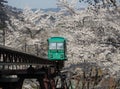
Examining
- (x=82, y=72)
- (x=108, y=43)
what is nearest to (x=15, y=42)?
(x=82, y=72)

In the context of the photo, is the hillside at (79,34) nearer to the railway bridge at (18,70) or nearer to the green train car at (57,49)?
the green train car at (57,49)

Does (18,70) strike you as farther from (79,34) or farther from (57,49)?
(79,34)

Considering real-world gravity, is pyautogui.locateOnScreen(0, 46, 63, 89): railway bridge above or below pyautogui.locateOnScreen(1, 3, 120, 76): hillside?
below

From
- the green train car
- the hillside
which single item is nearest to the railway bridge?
the green train car

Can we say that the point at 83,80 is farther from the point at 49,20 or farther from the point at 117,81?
the point at 49,20

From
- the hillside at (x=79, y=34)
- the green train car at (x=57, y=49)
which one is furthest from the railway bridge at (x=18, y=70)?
the hillside at (x=79, y=34)

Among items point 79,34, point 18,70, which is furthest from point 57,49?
point 18,70

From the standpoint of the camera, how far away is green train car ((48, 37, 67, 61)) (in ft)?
121

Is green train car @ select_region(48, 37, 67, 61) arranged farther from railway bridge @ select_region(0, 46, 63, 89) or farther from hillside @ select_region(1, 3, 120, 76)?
railway bridge @ select_region(0, 46, 63, 89)

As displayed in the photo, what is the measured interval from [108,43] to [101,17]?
9094 mm

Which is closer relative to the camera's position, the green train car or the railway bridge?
the railway bridge

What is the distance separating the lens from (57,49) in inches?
1505

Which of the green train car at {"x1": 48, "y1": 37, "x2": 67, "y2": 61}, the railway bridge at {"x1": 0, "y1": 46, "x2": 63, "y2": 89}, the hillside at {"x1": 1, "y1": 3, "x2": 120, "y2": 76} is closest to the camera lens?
the railway bridge at {"x1": 0, "y1": 46, "x2": 63, "y2": 89}

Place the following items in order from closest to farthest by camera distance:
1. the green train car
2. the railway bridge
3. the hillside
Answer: the railway bridge < the green train car < the hillside
